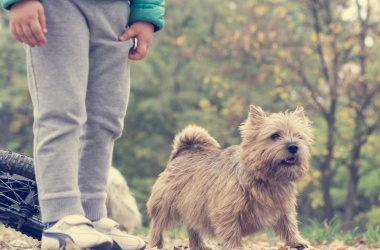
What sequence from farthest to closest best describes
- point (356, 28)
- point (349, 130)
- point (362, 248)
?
point (349, 130)
point (356, 28)
point (362, 248)

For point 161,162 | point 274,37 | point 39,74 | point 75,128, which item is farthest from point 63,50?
point 161,162

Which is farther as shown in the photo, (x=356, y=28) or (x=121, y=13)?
(x=356, y=28)

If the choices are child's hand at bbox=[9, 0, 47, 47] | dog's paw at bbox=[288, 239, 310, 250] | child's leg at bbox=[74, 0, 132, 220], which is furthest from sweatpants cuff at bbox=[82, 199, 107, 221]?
dog's paw at bbox=[288, 239, 310, 250]

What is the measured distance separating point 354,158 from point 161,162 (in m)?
8.30

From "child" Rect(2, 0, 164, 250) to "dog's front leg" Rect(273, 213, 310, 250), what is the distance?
1714 mm

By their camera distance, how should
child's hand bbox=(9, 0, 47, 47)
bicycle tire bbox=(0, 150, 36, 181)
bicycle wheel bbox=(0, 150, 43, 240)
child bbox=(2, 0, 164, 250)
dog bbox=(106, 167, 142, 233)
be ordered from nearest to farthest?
child's hand bbox=(9, 0, 47, 47)
child bbox=(2, 0, 164, 250)
bicycle wheel bbox=(0, 150, 43, 240)
bicycle tire bbox=(0, 150, 36, 181)
dog bbox=(106, 167, 142, 233)

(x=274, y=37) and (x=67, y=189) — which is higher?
(x=274, y=37)

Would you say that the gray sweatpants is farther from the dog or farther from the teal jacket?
the dog

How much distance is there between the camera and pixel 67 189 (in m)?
3.53

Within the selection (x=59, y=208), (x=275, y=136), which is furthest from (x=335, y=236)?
(x=59, y=208)

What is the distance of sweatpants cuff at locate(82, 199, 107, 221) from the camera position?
153 inches

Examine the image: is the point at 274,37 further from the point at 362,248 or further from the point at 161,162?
the point at 362,248

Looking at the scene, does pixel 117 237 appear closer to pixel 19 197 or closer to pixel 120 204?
pixel 19 197

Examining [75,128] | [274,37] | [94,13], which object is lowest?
[75,128]
